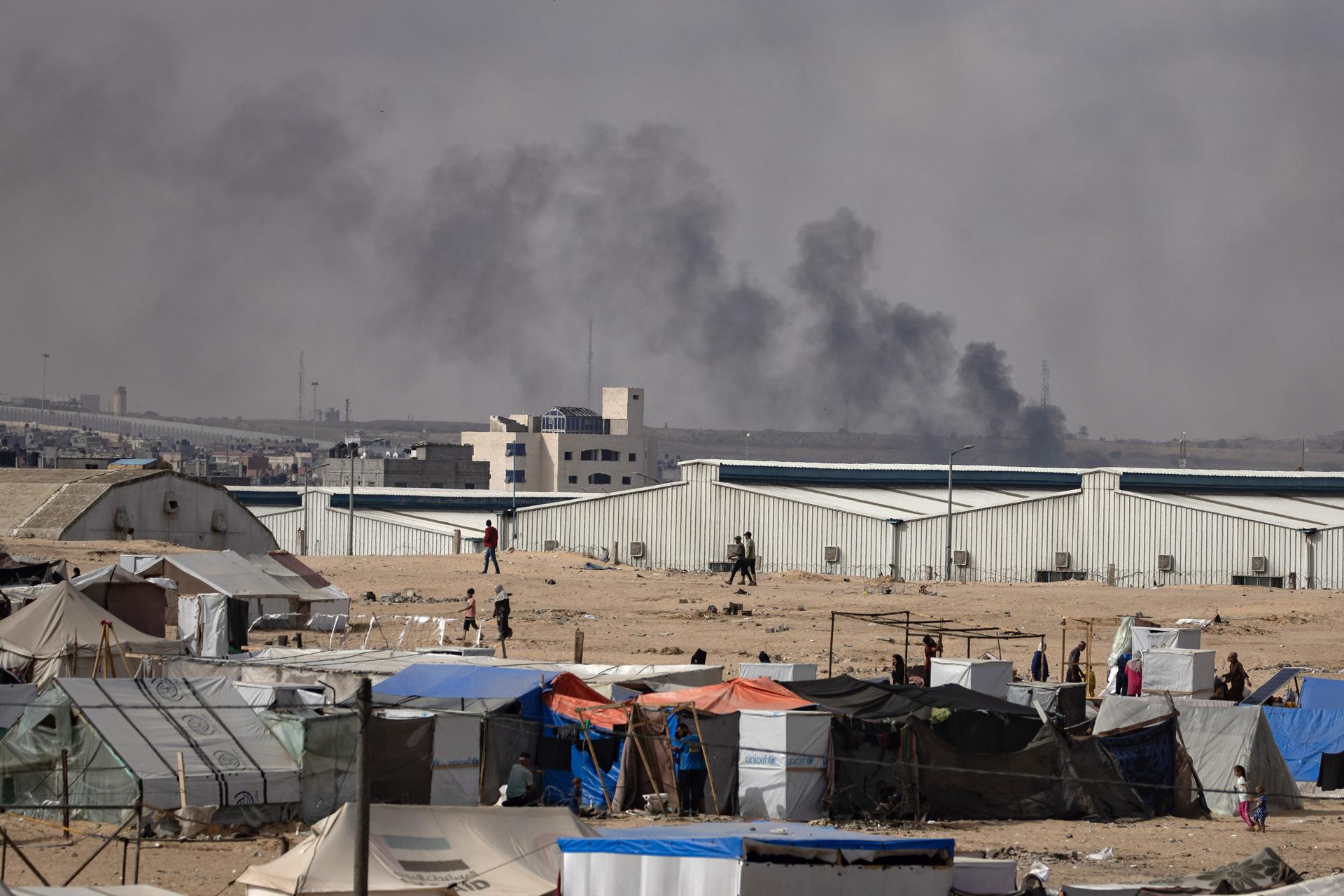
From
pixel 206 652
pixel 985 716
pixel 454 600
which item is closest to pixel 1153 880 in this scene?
pixel 985 716

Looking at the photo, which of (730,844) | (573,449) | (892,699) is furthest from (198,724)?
(573,449)

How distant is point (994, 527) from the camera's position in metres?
54.1

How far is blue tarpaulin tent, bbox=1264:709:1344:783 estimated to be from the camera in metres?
24.0

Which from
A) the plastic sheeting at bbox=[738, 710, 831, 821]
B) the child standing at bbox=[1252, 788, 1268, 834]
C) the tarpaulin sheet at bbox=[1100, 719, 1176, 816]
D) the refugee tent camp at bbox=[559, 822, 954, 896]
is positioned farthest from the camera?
the tarpaulin sheet at bbox=[1100, 719, 1176, 816]

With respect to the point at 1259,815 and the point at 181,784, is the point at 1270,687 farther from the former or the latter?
the point at 181,784

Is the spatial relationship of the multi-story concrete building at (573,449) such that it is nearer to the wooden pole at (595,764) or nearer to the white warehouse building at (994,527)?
the white warehouse building at (994,527)

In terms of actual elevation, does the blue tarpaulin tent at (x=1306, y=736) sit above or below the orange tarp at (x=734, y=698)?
below

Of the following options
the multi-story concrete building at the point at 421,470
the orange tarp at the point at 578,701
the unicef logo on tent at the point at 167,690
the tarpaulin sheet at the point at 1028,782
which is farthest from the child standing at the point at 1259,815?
the multi-story concrete building at the point at 421,470

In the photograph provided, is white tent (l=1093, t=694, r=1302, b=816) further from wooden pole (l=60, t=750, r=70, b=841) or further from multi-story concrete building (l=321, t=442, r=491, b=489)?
multi-story concrete building (l=321, t=442, r=491, b=489)

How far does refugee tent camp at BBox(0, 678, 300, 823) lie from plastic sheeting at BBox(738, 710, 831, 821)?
17.6 ft

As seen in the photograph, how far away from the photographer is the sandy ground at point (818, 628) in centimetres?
1798

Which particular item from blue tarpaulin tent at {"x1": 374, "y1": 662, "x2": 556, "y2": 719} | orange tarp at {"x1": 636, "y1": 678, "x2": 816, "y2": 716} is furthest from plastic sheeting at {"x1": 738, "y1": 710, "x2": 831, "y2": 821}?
blue tarpaulin tent at {"x1": 374, "y1": 662, "x2": 556, "y2": 719}

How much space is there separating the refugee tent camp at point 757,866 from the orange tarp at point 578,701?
6536 mm

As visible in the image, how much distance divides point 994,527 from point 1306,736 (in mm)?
30070
